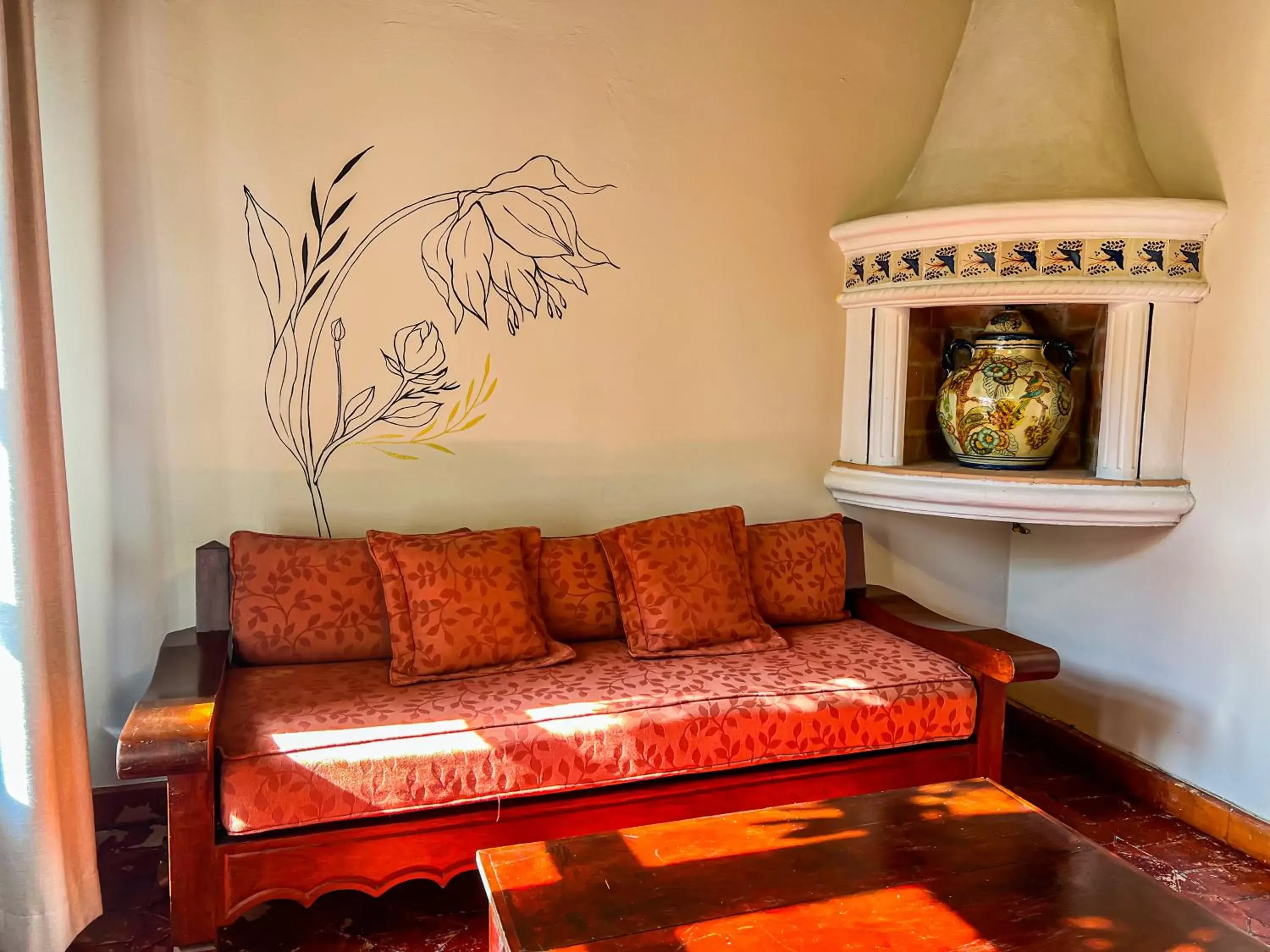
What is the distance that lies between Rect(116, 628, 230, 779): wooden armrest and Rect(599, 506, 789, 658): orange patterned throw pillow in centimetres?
114

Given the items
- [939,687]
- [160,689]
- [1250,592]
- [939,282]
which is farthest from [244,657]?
[1250,592]

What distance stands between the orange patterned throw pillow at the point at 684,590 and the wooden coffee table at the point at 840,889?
32.1 inches

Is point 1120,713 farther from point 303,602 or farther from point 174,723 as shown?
point 174,723

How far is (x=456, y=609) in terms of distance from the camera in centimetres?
251

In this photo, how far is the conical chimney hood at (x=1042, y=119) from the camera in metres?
2.96

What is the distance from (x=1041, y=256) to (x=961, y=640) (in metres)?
1.24

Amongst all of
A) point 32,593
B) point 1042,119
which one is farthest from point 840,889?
point 1042,119

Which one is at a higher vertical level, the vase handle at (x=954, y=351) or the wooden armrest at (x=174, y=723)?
the vase handle at (x=954, y=351)

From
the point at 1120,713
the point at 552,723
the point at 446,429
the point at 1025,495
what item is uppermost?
the point at 446,429

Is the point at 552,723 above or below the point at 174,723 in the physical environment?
below

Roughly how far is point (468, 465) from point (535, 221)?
0.83 meters

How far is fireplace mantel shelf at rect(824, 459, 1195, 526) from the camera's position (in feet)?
9.36

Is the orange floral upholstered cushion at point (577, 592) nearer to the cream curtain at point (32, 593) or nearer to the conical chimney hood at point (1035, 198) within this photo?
the cream curtain at point (32, 593)

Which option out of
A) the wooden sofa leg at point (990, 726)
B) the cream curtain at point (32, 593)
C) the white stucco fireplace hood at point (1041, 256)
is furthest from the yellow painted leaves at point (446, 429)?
the wooden sofa leg at point (990, 726)
